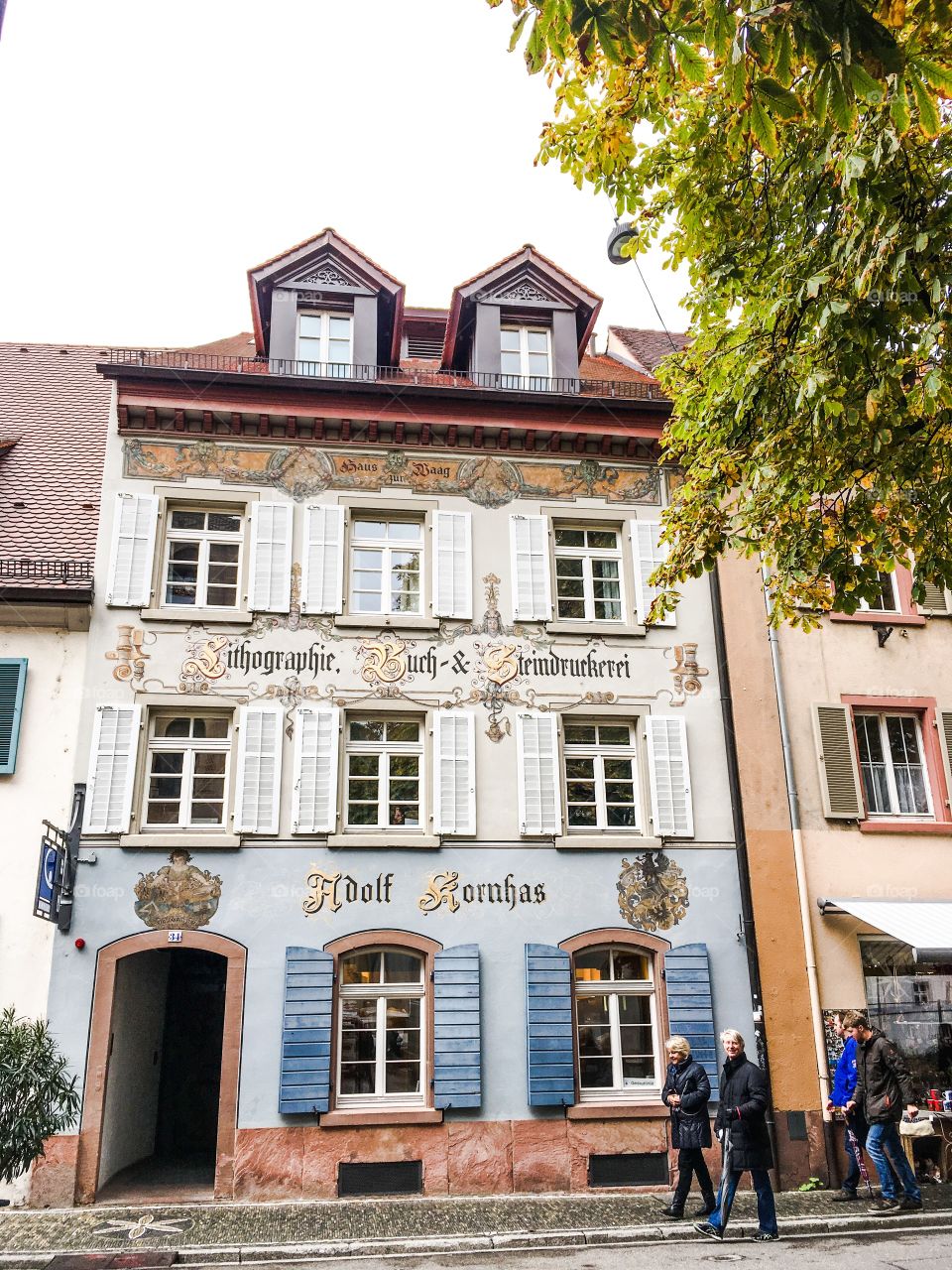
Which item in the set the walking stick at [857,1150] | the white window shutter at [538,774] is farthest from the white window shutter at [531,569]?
the walking stick at [857,1150]

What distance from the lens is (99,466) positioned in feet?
50.9

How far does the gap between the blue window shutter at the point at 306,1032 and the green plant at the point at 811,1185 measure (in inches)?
212

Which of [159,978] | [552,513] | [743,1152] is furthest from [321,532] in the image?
[743,1152]

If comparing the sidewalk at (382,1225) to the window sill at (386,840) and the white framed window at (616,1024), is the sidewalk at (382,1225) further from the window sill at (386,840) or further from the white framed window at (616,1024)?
the window sill at (386,840)

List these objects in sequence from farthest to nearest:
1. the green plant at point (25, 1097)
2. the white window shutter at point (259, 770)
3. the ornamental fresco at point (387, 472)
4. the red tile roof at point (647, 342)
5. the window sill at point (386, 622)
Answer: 1. the red tile roof at point (647, 342)
2. the ornamental fresco at point (387, 472)
3. the window sill at point (386, 622)
4. the white window shutter at point (259, 770)
5. the green plant at point (25, 1097)

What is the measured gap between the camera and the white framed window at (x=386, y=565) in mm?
13898

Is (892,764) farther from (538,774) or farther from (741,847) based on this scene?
(538,774)

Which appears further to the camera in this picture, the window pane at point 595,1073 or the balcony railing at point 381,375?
the balcony railing at point 381,375

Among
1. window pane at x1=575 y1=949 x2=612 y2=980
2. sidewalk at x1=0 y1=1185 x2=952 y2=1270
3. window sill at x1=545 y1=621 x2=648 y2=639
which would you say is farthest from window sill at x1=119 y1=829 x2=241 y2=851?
window sill at x1=545 y1=621 x2=648 y2=639

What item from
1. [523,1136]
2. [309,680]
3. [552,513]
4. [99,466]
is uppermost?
[99,466]

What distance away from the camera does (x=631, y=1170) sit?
467 inches

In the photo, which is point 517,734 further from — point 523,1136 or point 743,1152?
point 743,1152

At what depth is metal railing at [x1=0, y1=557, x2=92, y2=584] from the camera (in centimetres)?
1309

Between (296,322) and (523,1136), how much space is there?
427 inches
